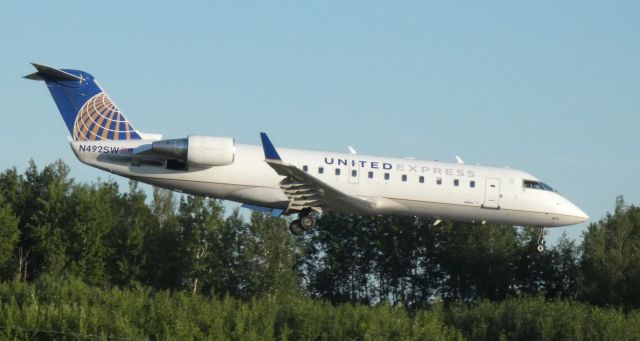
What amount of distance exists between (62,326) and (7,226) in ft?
84.1

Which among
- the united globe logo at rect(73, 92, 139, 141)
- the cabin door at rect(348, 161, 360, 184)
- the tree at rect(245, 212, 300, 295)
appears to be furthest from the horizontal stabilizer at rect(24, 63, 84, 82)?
the tree at rect(245, 212, 300, 295)

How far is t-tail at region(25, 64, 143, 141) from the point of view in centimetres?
4134

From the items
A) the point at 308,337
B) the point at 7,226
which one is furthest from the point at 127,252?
the point at 308,337

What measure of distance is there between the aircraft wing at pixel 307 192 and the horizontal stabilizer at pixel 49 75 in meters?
7.15

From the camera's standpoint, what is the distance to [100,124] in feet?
136

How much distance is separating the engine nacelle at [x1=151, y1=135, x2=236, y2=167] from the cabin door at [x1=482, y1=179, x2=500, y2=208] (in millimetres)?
8115

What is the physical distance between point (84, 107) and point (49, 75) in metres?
1.45

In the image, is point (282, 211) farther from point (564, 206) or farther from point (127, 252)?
point (127, 252)

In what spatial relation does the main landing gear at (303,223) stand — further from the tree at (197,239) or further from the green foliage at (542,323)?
the tree at (197,239)

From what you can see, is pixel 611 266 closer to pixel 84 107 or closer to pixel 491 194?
pixel 491 194

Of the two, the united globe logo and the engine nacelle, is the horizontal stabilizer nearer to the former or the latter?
the united globe logo

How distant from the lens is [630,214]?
218 feet

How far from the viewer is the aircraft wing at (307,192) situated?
1519 inches

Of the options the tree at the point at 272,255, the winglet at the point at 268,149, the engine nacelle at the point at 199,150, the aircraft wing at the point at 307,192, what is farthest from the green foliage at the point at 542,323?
the tree at the point at 272,255
